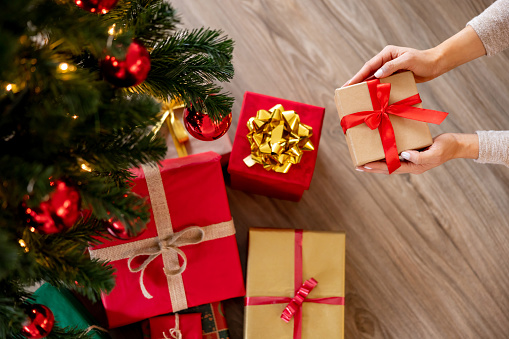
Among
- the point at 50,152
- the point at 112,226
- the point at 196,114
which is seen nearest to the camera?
the point at 50,152

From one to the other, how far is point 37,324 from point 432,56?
1.14 meters

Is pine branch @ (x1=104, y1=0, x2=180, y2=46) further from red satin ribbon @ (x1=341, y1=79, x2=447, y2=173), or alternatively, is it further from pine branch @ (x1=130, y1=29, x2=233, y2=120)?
red satin ribbon @ (x1=341, y1=79, x2=447, y2=173)

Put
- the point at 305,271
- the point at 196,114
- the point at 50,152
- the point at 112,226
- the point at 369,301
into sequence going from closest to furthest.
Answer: the point at 50,152 < the point at 112,226 < the point at 196,114 < the point at 305,271 < the point at 369,301

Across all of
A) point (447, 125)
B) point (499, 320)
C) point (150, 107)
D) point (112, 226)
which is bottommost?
point (499, 320)

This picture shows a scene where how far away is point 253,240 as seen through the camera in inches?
42.6

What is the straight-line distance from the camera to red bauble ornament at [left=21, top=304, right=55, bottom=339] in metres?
0.66

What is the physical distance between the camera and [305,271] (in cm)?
109

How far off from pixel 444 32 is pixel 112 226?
132cm

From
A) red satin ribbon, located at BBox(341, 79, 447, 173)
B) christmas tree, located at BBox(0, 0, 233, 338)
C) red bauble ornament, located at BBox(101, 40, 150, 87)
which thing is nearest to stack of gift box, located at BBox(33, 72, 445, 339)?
red satin ribbon, located at BBox(341, 79, 447, 173)

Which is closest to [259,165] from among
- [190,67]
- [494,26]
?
[190,67]

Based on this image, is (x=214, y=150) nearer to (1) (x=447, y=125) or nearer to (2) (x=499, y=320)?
(1) (x=447, y=125)

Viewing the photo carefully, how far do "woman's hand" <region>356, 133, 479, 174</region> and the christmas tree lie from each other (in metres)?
0.56

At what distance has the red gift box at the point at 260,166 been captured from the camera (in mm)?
1039

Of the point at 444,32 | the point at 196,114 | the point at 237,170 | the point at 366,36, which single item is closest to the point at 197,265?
the point at 237,170
